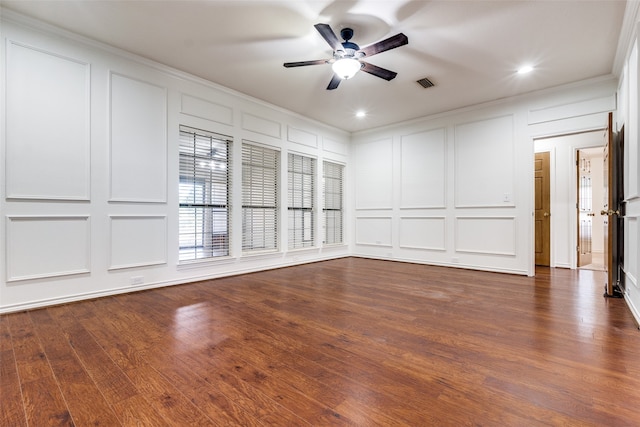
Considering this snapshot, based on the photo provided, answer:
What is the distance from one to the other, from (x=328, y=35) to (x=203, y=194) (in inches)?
107

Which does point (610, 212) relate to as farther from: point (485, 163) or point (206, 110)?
point (206, 110)

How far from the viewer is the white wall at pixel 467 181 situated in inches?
181

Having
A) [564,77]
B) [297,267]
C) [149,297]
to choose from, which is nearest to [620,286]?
[564,77]

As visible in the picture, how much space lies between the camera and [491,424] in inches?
51.4

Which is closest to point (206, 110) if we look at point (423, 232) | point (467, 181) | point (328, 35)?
point (328, 35)

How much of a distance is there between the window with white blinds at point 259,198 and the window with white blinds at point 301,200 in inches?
14.4

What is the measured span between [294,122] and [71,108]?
3.34 meters

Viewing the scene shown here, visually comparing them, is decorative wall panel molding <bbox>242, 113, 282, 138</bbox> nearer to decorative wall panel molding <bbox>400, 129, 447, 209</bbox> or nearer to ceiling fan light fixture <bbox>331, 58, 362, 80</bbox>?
ceiling fan light fixture <bbox>331, 58, 362, 80</bbox>

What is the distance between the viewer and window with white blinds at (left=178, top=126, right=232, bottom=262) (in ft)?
13.7

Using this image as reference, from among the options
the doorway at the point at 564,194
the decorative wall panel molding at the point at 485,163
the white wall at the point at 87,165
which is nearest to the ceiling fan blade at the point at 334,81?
the white wall at the point at 87,165

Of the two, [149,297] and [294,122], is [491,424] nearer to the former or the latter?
[149,297]

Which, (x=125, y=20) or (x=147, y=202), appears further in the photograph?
(x=147, y=202)

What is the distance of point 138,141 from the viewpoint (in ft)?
12.1

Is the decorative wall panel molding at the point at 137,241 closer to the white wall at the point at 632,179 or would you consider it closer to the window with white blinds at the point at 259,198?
the window with white blinds at the point at 259,198
